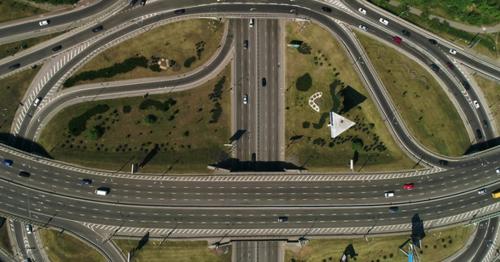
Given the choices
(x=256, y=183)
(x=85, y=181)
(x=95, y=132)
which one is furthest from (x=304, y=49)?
(x=85, y=181)

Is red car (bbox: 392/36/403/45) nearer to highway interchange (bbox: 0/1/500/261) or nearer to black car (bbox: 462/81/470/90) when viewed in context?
highway interchange (bbox: 0/1/500/261)

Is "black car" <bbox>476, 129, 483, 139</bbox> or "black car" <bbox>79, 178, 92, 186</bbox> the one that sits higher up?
"black car" <bbox>476, 129, 483, 139</bbox>

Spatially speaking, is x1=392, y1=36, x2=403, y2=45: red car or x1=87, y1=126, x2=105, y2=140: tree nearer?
x1=87, y1=126, x2=105, y2=140: tree

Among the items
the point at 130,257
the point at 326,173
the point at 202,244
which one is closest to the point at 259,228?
the point at 202,244

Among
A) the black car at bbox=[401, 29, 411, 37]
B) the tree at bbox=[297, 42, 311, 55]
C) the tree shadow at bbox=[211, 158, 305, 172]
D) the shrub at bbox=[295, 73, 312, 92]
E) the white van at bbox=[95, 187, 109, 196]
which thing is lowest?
the white van at bbox=[95, 187, 109, 196]

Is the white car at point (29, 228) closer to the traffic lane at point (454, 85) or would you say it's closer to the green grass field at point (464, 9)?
A: the traffic lane at point (454, 85)

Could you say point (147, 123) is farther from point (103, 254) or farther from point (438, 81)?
point (438, 81)

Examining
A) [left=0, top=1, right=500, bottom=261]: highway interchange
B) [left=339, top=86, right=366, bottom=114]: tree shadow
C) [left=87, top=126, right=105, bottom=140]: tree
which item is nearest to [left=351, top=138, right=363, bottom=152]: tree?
[left=339, top=86, right=366, bottom=114]: tree shadow
